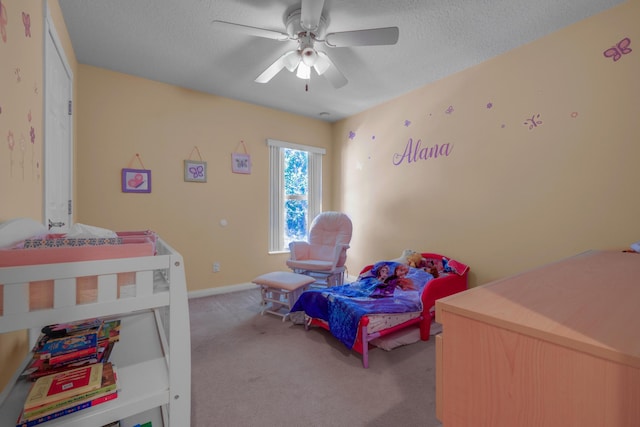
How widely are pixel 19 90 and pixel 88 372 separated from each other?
123cm

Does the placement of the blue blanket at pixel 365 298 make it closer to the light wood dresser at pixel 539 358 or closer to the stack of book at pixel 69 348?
the light wood dresser at pixel 539 358

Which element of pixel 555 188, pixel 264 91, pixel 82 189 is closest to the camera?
pixel 555 188

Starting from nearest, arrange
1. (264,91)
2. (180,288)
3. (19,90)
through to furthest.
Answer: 1. (180,288)
2. (19,90)
3. (264,91)

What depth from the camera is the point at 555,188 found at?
223cm

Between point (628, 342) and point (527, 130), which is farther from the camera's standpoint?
point (527, 130)

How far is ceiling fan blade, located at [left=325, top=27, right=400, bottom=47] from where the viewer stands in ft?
5.99

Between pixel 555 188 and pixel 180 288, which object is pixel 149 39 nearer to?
pixel 180 288

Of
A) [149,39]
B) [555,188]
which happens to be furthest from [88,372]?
[555,188]

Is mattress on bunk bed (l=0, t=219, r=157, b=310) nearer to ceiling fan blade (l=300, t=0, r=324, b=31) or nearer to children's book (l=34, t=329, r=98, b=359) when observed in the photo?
children's book (l=34, t=329, r=98, b=359)

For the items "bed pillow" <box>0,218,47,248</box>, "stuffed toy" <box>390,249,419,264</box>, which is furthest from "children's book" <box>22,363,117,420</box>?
"stuffed toy" <box>390,249,419,264</box>

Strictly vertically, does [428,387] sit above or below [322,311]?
below

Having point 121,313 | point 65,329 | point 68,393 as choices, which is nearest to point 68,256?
point 121,313

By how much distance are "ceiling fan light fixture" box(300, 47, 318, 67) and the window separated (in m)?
1.79

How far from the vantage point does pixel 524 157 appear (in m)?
2.41
